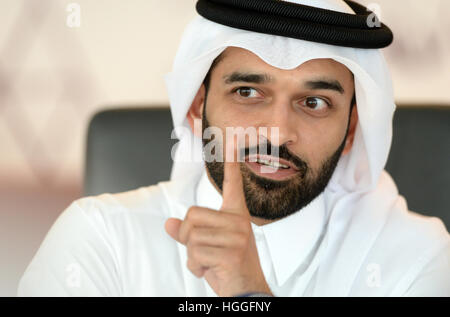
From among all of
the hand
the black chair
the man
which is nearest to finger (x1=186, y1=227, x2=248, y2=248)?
the hand

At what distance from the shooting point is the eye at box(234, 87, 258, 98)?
110cm

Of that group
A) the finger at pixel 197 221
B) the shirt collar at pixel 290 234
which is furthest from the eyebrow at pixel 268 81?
the finger at pixel 197 221

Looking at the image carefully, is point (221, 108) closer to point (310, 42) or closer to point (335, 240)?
point (310, 42)

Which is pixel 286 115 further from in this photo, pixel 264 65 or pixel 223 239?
pixel 223 239

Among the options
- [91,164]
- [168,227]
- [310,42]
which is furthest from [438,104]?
[168,227]

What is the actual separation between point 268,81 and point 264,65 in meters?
0.03

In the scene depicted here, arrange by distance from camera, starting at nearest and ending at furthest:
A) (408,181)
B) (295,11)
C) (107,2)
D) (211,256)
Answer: (211,256)
(295,11)
(408,181)
(107,2)

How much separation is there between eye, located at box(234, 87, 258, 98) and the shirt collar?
0.21 metres

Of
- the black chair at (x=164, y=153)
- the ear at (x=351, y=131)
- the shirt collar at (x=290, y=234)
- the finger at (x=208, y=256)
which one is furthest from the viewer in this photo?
the black chair at (x=164, y=153)

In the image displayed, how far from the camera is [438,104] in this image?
1.60 meters

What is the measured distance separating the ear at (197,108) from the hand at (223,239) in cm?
45

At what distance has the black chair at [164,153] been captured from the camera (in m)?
1.54

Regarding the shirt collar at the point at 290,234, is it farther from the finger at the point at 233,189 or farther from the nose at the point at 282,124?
the finger at the point at 233,189

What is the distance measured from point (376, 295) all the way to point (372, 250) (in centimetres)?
10
